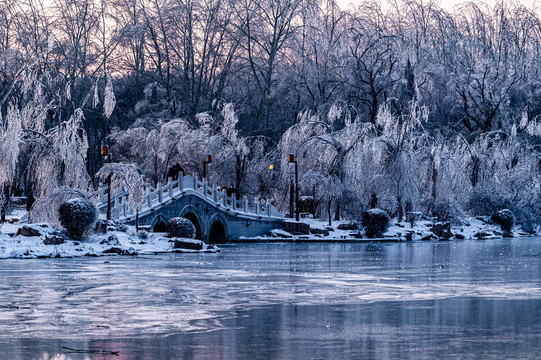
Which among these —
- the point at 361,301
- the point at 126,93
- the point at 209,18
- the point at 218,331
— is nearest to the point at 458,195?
the point at 209,18

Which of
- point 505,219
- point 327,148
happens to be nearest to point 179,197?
point 327,148

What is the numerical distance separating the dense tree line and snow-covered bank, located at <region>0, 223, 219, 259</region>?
15369mm

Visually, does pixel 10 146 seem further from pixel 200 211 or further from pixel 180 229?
pixel 200 211

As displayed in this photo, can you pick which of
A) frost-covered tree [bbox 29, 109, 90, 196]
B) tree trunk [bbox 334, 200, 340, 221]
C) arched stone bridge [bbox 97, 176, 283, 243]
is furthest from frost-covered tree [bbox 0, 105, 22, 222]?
tree trunk [bbox 334, 200, 340, 221]

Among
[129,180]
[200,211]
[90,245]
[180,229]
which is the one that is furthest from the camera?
Answer: [200,211]

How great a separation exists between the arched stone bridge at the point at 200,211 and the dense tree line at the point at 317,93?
309cm

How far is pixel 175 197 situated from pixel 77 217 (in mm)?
13235

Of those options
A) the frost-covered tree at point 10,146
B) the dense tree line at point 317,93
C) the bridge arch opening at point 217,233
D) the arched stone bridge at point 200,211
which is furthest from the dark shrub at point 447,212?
the frost-covered tree at point 10,146

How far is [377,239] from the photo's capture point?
44.1 m

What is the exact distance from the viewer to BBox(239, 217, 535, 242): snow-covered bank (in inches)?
1754

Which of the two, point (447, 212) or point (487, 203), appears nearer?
point (447, 212)

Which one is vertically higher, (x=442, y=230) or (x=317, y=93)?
(x=317, y=93)

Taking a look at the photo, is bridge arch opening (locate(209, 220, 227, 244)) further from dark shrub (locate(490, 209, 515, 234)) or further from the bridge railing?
dark shrub (locate(490, 209, 515, 234))

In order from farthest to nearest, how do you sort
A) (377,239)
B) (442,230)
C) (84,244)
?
(442,230)
(377,239)
(84,244)
